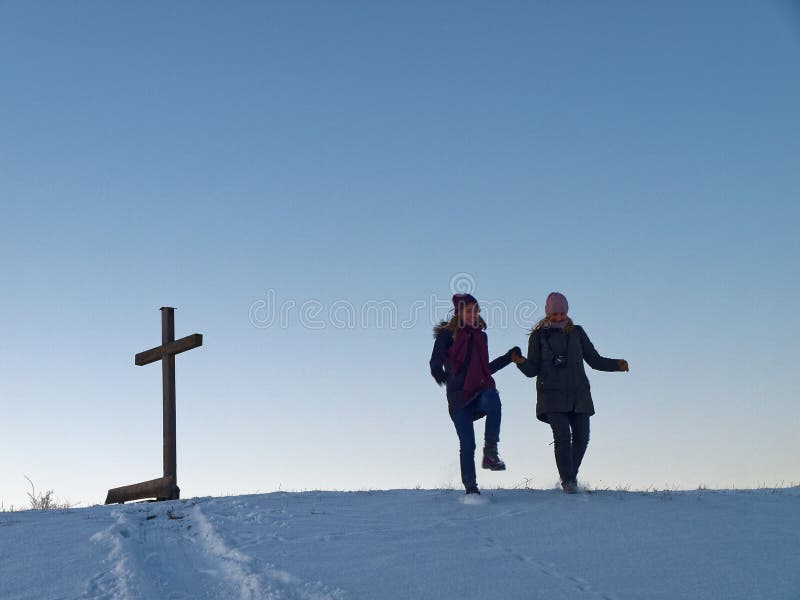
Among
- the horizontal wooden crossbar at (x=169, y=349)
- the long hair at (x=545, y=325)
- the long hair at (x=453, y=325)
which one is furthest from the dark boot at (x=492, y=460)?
the horizontal wooden crossbar at (x=169, y=349)

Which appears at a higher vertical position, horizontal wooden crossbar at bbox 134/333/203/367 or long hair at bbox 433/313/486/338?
horizontal wooden crossbar at bbox 134/333/203/367

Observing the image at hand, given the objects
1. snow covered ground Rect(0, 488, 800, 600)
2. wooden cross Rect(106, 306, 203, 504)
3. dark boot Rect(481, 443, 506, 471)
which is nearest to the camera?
snow covered ground Rect(0, 488, 800, 600)

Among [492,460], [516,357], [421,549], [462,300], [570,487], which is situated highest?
[462,300]

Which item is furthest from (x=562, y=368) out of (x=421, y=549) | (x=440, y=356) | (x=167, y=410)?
(x=167, y=410)

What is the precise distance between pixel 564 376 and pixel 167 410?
6231 millimetres

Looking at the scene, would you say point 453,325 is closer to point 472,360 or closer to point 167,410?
point 472,360

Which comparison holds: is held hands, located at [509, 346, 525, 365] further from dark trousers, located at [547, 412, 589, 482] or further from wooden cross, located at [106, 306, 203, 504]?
wooden cross, located at [106, 306, 203, 504]

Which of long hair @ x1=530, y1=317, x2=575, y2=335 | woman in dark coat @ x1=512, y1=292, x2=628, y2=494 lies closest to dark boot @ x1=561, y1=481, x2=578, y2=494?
woman in dark coat @ x1=512, y1=292, x2=628, y2=494

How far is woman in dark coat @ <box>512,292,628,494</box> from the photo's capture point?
870cm

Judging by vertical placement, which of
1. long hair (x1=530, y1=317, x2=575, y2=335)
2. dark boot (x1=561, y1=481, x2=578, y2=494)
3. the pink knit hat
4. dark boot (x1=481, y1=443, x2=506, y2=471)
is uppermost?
the pink knit hat

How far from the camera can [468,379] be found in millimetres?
8445

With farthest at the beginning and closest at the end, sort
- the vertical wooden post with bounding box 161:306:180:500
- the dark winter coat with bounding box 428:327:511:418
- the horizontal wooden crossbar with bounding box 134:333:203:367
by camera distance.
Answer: the horizontal wooden crossbar with bounding box 134:333:203:367 < the vertical wooden post with bounding box 161:306:180:500 < the dark winter coat with bounding box 428:327:511:418

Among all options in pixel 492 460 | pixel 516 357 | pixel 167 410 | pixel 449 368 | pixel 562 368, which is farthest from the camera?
pixel 167 410

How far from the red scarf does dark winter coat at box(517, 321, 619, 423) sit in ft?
1.90
